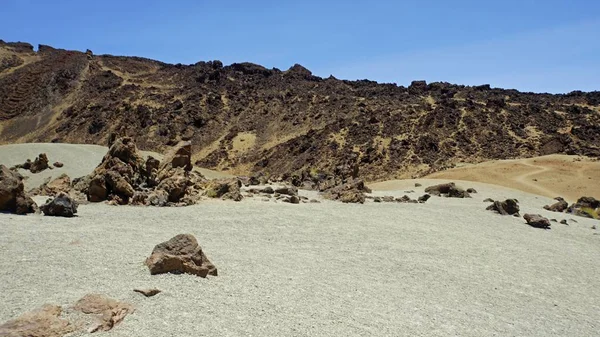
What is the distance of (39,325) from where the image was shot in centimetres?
504

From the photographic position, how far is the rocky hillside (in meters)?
41.9

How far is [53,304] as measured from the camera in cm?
580

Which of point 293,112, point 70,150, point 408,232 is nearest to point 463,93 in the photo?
point 293,112

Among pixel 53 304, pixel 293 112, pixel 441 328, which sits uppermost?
pixel 293 112

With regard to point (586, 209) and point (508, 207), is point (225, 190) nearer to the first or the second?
point (508, 207)

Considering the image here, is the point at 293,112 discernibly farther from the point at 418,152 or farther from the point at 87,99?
the point at 87,99

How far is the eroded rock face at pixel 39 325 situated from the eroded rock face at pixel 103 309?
0.84 ft

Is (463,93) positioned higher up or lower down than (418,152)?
higher up

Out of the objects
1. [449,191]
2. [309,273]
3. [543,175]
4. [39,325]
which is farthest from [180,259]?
[543,175]

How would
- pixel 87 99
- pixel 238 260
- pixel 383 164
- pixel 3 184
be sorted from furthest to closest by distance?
pixel 87 99
pixel 383 164
pixel 3 184
pixel 238 260

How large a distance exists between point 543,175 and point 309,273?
28.5 m

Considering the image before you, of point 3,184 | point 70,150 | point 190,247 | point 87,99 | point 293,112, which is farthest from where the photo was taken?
point 87,99

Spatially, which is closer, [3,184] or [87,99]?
[3,184]

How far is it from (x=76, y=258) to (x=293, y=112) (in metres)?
48.7
